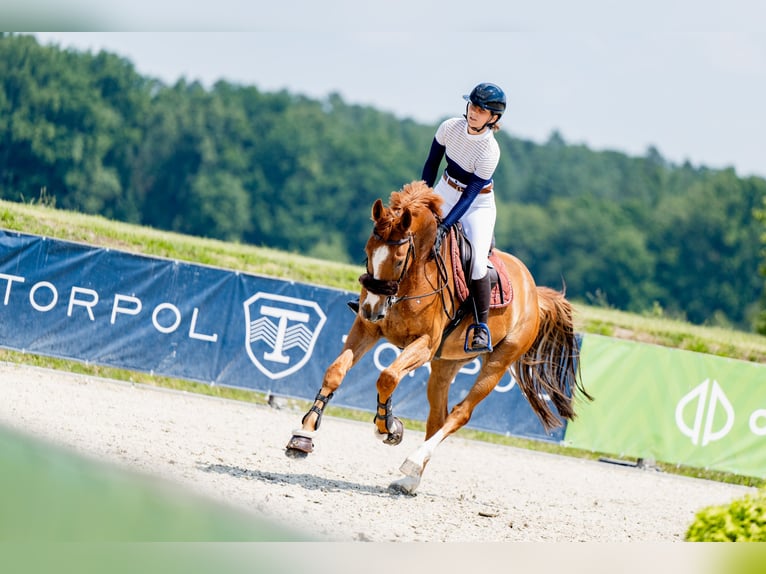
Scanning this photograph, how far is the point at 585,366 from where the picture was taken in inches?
598

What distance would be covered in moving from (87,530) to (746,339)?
17905mm

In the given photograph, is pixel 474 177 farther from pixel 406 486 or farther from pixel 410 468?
pixel 406 486

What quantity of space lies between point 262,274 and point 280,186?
66148 millimetres

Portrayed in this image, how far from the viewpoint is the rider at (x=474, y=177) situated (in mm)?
9219

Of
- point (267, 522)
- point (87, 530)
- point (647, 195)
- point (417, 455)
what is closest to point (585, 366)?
point (417, 455)

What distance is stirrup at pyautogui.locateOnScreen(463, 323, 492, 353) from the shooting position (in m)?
9.84

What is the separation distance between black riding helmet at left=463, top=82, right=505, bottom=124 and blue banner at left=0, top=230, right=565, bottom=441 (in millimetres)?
5996

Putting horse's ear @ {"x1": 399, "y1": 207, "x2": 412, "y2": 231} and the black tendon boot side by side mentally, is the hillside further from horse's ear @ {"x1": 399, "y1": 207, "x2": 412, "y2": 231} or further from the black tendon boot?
horse's ear @ {"x1": 399, "y1": 207, "x2": 412, "y2": 231}

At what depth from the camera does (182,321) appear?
1437cm

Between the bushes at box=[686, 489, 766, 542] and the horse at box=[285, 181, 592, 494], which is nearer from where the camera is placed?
the bushes at box=[686, 489, 766, 542]

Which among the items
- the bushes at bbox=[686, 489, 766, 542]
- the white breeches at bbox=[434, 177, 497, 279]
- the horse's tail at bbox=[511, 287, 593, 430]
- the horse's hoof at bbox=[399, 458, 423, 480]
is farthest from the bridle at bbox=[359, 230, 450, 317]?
the bushes at bbox=[686, 489, 766, 542]

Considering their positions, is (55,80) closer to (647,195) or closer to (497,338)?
(497,338)

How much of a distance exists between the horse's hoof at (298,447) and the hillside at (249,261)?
349 inches

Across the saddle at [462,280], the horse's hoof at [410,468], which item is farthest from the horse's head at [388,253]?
the horse's hoof at [410,468]
